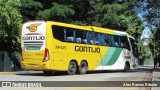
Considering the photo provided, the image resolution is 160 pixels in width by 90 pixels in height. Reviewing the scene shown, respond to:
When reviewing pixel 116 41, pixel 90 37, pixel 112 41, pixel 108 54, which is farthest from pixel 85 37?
pixel 116 41

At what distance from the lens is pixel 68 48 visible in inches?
1034

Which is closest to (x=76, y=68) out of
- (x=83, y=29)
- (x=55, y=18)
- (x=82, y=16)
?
(x=83, y=29)

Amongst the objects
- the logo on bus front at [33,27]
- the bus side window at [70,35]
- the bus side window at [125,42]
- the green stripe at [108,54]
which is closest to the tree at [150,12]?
the bus side window at [125,42]

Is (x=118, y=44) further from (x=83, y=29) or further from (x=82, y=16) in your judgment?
(x=82, y=16)

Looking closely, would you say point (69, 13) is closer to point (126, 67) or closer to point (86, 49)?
point (126, 67)

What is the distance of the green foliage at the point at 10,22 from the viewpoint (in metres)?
30.3

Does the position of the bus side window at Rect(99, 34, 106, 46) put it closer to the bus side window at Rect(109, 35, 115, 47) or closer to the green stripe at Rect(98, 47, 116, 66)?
the green stripe at Rect(98, 47, 116, 66)

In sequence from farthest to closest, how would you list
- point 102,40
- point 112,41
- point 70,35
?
point 112,41 < point 102,40 < point 70,35

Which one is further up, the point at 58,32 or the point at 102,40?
the point at 58,32

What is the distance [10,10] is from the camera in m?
30.6

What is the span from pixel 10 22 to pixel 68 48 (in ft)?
24.2

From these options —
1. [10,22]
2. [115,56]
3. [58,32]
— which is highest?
[10,22]

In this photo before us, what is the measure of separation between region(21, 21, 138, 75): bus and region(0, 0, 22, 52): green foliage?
5.46 meters

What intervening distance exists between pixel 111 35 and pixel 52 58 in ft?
26.1
